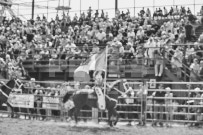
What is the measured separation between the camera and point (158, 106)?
59.6 ft

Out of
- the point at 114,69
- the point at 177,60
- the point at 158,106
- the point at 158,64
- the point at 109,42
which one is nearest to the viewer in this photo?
the point at 158,106

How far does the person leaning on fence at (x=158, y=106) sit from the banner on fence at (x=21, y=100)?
598 cm

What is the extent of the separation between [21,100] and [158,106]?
6.85 meters

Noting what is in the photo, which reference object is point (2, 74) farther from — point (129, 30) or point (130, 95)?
point (130, 95)

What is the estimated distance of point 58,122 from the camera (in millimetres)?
18781

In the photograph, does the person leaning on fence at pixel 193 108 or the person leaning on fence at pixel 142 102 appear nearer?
the person leaning on fence at pixel 193 108

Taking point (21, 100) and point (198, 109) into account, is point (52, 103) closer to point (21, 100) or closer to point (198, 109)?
point (21, 100)

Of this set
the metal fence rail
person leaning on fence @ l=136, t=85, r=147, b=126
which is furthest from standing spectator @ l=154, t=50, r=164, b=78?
person leaning on fence @ l=136, t=85, r=147, b=126

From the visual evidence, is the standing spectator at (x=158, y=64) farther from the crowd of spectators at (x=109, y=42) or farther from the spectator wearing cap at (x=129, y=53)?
the spectator wearing cap at (x=129, y=53)

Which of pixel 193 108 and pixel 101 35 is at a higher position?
pixel 101 35

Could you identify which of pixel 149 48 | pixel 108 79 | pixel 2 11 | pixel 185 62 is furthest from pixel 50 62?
pixel 2 11

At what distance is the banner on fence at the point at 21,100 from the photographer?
814 inches

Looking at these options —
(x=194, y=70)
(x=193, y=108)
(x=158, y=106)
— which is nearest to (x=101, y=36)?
(x=194, y=70)

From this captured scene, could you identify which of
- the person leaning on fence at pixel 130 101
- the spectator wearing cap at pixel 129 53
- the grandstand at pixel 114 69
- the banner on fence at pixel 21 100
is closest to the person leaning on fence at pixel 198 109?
the grandstand at pixel 114 69
